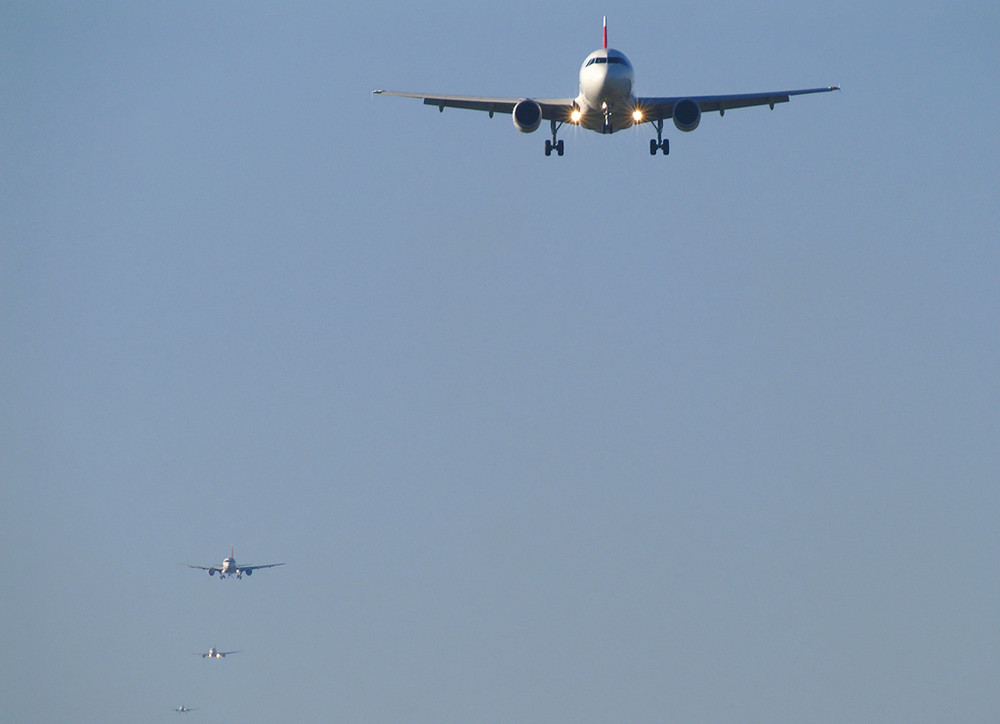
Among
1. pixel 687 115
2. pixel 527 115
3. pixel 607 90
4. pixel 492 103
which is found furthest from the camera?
pixel 492 103

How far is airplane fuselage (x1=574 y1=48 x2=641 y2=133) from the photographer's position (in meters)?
71.9

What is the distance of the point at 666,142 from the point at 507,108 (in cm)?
824

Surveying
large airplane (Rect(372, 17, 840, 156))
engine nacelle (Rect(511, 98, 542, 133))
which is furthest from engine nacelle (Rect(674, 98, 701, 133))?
engine nacelle (Rect(511, 98, 542, 133))

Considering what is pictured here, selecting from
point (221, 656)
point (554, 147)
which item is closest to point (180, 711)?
point (221, 656)

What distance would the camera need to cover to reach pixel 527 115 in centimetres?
7538

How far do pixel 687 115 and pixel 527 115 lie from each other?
7.75 meters

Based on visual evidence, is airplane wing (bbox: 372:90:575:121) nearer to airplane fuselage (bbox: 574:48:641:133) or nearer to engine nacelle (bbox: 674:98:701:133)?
airplane fuselage (bbox: 574:48:641:133)

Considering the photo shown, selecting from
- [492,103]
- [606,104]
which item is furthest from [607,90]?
[492,103]

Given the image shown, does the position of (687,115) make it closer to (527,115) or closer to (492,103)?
(527,115)

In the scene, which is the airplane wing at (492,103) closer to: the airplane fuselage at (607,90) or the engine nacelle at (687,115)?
the airplane fuselage at (607,90)

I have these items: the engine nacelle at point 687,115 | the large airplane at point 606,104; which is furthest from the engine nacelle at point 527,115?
the engine nacelle at point 687,115

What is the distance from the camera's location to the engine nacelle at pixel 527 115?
7538cm

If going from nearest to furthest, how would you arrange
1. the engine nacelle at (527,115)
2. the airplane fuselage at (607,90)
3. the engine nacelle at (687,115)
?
the airplane fuselage at (607,90)
the engine nacelle at (527,115)
the engine nacelle at (687,115)

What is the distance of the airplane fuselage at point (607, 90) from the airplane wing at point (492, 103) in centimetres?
146
